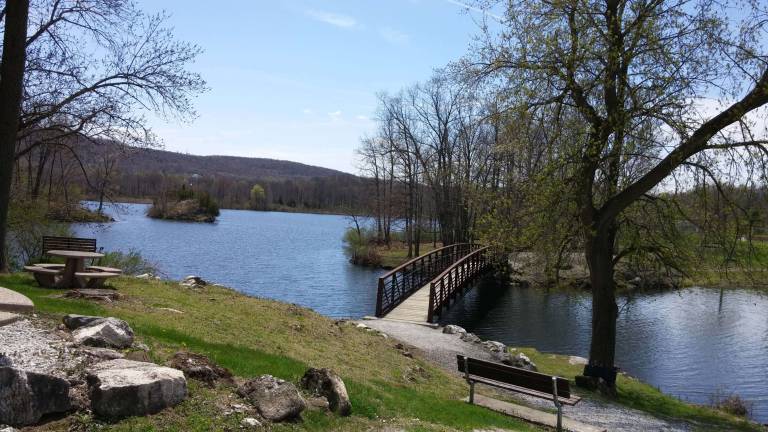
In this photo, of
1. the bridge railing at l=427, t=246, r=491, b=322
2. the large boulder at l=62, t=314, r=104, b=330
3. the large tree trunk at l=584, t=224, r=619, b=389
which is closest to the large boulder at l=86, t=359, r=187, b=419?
the large boulder at l=62, t=314, r=104, b=330

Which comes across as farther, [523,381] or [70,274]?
[70,274]

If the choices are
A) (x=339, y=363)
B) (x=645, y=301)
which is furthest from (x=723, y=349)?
(x=339, y=363)

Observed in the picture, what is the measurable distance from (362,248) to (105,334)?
45.2 m

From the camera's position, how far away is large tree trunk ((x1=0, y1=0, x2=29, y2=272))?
1150 cm

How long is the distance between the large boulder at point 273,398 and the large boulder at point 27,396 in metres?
1.69

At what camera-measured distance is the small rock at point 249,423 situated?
563 cm

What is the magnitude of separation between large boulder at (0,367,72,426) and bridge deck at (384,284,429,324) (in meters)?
15.0

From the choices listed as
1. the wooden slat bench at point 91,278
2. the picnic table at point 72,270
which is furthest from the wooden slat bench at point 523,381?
the picnic table at point 72,270

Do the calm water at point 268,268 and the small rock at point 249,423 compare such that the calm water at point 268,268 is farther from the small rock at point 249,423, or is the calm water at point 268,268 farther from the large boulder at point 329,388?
the small rock at point 249,423

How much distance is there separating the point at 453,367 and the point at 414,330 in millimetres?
3418

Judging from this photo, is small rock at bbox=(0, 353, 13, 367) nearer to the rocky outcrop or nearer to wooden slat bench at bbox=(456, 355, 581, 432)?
the rocky outcrop

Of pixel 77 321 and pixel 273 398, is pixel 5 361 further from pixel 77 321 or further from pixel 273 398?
pixel 273 398

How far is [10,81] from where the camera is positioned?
38.0ft

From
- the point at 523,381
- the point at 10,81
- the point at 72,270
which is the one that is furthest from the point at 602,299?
the point at 10,81
